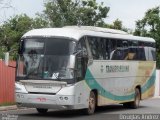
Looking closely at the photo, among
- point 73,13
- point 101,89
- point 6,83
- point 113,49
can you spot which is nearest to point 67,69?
point 101,89

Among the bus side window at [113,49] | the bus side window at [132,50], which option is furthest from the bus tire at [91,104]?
the bus side window at [132,50]

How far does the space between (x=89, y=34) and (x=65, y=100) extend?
10.5ft

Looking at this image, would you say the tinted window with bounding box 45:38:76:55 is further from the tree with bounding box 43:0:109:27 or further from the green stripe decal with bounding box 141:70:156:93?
the tree with bounding box 43:0:109:27

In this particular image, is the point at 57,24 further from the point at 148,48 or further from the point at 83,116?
the point at 83,116

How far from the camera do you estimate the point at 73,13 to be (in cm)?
4831

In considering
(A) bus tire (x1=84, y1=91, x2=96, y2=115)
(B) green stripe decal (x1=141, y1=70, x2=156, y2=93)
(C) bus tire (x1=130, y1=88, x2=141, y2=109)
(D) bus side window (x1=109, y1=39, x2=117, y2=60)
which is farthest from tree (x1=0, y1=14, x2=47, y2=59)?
(A) bus tire (x1=84, y1=91, x2=96, y2=115)

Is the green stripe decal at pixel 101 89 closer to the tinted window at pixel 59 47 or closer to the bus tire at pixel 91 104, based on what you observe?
the bus tire at pixel 91 104

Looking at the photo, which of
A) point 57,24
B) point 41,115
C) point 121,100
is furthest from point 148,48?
point 57,24

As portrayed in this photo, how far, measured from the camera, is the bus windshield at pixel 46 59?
790 inches

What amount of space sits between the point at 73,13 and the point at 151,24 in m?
10.0

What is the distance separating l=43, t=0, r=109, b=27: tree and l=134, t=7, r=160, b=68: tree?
5128 mm

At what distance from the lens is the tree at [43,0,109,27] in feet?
155

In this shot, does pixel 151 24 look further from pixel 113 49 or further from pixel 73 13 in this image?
pixel 113 49

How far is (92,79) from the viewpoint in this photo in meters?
22.0
